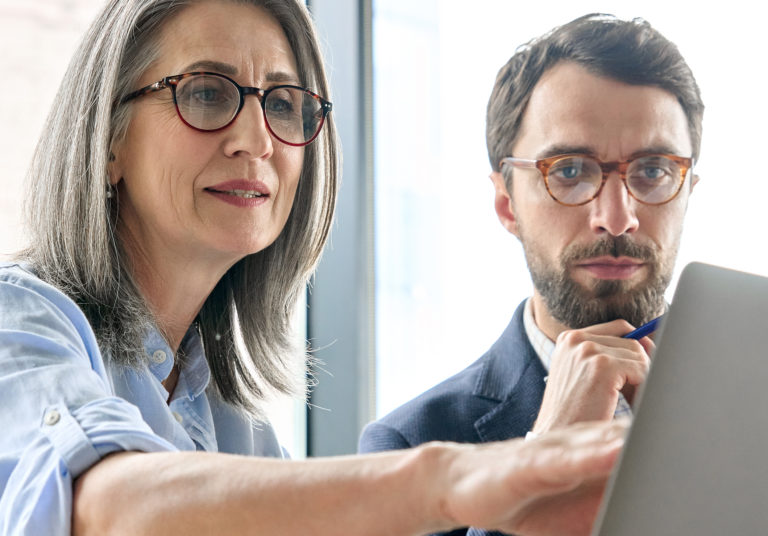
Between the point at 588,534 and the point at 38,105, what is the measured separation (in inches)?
86.1

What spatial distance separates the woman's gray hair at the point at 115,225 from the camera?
4.23 feet

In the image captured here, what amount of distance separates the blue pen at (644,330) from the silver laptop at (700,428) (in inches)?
42.0

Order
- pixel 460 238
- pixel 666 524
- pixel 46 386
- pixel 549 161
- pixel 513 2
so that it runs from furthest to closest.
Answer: pixel 460 238, pixel 513 2, pixel 549 161, pixel 46 386, pixel 666 524

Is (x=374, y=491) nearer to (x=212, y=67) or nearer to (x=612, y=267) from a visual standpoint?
(x=212, y=67)

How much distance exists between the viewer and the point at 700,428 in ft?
1.61

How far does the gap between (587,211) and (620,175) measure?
95 millimetres

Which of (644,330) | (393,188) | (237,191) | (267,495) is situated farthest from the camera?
(393,188)

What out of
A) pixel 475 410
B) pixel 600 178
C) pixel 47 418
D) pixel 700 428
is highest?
pixel 600 178

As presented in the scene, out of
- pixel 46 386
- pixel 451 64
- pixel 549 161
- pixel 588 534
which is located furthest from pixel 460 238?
pixel 588 534

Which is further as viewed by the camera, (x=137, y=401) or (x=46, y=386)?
(x=137, y=401)

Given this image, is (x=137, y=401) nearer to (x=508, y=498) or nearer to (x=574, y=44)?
(x=508, y=498)

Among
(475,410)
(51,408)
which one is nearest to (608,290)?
(475,410)

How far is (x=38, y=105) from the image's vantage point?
2367 millimetres

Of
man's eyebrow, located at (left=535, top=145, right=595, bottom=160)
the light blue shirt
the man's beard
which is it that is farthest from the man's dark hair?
the light blue shirt
